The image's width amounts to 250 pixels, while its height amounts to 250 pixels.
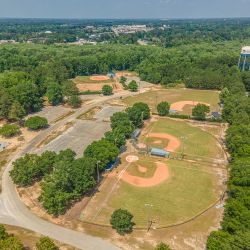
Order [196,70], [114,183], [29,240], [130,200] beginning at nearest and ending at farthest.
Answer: [29,240] < [130,200] < [114,183] < [196,70]

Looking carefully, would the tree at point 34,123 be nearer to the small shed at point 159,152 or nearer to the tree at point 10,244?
the small shed at point 159,152

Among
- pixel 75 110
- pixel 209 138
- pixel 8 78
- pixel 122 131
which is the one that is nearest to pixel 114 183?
pixel 122 131

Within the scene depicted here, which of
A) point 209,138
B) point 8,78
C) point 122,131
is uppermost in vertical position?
point 8,78

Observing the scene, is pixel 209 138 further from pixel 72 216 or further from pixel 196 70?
pixel 196 70

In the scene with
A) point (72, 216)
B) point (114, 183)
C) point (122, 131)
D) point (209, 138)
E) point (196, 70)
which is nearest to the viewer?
point (72, 216)

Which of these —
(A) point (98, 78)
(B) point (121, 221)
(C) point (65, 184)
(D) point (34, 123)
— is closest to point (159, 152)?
(B) point (121, 221)

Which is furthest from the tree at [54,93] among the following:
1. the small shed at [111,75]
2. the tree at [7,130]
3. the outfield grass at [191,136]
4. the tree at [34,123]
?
the small shed at [111,75]

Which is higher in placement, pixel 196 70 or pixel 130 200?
pixel 196 70
